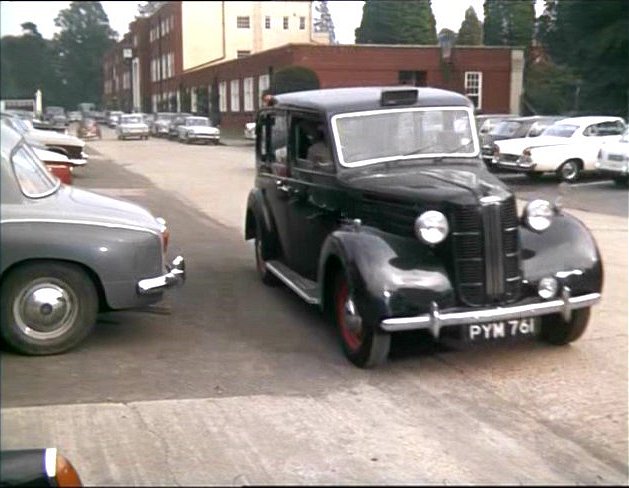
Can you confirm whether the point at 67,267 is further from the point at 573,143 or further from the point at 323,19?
the point at 573,143

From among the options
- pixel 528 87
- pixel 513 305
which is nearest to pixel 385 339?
pixel 513 305

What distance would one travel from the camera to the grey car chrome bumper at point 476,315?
16.8 feet

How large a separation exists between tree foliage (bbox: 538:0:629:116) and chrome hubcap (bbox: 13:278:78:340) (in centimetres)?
348

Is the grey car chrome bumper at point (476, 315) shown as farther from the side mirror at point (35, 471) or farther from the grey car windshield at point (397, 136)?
the side mirror at point (35, 471)

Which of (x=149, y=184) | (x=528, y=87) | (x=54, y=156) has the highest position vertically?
(x=528, y=87)

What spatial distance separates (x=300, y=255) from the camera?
7027 millimetres

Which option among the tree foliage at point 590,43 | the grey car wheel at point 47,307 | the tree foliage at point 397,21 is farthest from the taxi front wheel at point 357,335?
the tree foliage at point 397,21

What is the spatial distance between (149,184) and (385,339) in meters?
13.9

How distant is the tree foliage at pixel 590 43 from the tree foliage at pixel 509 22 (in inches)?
3.6

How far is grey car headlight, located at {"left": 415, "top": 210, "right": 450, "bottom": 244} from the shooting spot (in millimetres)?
5281

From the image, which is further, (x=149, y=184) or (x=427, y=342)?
(x=149, y=184)

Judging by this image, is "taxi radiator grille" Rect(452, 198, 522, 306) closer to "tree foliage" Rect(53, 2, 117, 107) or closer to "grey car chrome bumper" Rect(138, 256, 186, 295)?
"grey car chrome bumper" Rect(138, 256, 186, 295)

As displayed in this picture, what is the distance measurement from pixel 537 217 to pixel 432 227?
3.14 feet

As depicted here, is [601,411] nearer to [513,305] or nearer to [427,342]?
[513,305]
